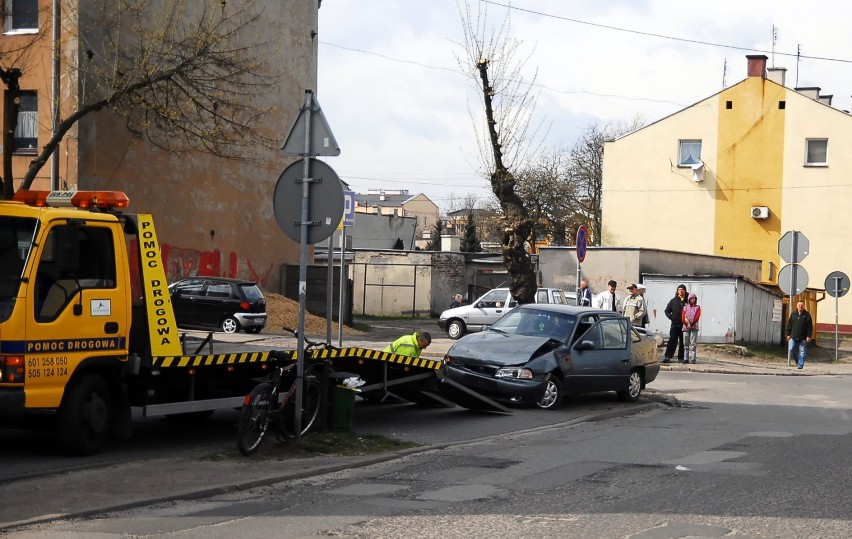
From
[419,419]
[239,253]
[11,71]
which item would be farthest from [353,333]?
[419,419]

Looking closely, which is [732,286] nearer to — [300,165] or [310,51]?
[310,51]

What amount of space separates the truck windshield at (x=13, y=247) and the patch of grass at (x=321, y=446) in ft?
8.06

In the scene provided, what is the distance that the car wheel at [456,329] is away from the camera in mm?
34281

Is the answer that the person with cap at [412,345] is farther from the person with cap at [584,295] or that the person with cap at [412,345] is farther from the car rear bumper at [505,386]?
the person with cap at [584,295]

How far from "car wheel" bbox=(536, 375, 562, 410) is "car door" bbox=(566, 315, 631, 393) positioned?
0.95 ft

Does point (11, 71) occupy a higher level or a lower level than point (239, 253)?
higher

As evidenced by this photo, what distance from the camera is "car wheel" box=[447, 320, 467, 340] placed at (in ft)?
112

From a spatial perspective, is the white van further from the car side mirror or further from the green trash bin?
the green trash bin

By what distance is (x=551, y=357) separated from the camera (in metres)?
16.1

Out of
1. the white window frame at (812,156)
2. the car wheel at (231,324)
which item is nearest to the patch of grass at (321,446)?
the car wheel at (231,324)

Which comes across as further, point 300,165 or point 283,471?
point 300,165

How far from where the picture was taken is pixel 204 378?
37.1ft

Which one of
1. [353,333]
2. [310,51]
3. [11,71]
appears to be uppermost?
[310,51]

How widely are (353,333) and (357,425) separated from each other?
21146 mm
